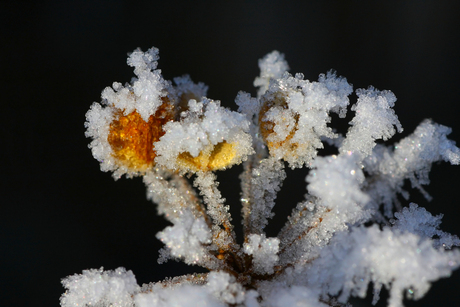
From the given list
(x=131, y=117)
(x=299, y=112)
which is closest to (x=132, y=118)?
(x=131, y=117)

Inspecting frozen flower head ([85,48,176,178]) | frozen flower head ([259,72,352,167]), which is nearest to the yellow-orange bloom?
frozen flower head ([85,48,176,178])

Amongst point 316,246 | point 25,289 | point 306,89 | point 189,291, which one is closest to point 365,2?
point 306,89

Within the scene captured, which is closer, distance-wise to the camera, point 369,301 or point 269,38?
point 369,301

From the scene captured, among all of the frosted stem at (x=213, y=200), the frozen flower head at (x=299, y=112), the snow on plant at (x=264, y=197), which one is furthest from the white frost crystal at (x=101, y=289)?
the frozen flower head at (x=299, y=112)

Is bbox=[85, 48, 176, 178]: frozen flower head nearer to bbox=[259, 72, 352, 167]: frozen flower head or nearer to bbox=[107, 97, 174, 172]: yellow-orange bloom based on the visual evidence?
bbox=[107, 97, 174, 172]: yellow-orange bloom

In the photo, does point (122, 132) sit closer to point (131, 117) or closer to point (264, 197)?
point (131, 117)

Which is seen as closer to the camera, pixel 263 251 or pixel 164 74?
pixel 263 251

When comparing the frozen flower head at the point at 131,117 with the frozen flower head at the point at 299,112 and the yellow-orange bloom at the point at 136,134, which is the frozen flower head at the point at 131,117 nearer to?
the yellow-orange bloom at the point at 136,134

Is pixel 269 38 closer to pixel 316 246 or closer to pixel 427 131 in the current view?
pixel 427 131
